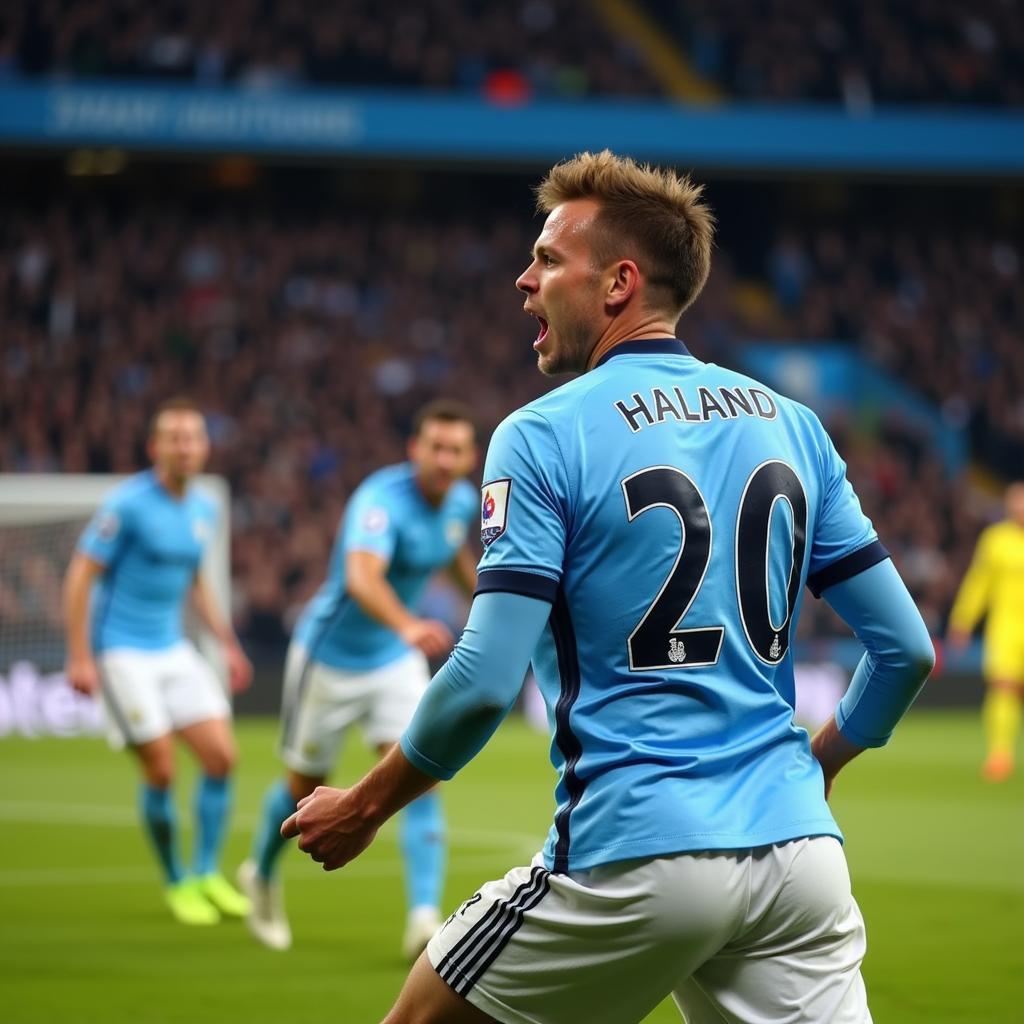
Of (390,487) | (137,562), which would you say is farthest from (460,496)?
(137,562)

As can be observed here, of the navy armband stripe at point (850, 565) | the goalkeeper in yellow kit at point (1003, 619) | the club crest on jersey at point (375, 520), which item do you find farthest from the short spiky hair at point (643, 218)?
the goalkeeper in yellow kit at point (1003, 619)

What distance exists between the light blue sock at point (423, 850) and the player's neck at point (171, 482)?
2509mm

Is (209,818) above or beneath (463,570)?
beneath

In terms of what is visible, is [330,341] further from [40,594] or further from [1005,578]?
[1005,578]

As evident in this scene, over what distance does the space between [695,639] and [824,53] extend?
2856 cm

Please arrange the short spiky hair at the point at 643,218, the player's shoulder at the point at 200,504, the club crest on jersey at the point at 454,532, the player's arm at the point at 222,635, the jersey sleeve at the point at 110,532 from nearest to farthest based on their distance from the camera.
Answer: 1. the short spiky hair at the point at 643,218
2. the club crest on jersey at the point at 454,532
3. the jersey sleeve at the point at 110,532
4. the player's shoulder at the point at 200,504
5. the player's arm at the point at 222,635

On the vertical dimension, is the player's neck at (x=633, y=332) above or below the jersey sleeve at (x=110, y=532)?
above

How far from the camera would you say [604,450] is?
116 inches

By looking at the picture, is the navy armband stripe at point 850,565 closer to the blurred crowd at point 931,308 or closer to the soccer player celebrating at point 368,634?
the soccer player celebrating at point 368,634

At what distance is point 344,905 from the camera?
905 cm

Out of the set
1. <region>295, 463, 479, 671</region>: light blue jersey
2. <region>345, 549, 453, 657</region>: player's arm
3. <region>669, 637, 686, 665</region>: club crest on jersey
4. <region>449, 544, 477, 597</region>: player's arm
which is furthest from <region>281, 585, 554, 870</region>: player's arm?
<region>449, 544, 477, 597</region>: player's arm

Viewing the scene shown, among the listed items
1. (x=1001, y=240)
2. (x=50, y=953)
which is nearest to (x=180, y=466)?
(x=50, y=953)

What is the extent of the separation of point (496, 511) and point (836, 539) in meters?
0.68

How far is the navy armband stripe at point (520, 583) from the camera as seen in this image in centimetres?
285
